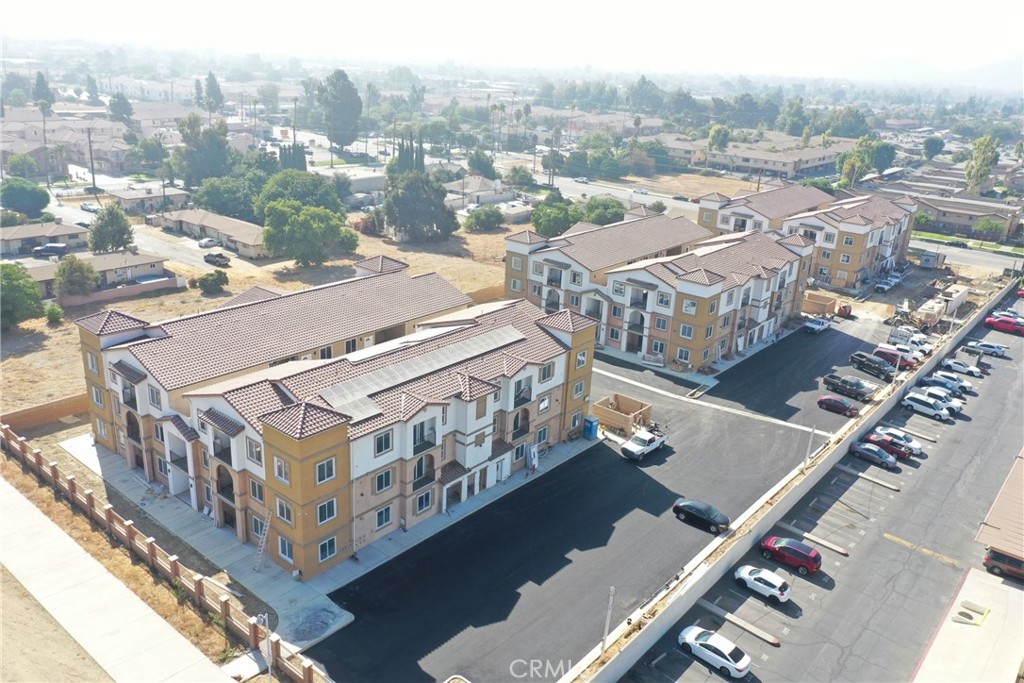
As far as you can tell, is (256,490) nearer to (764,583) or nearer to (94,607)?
(94,607)

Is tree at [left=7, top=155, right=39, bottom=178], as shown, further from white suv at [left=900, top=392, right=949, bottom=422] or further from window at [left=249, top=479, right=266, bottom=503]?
white suv at [left=900, top=392, right=949, bottom=422]

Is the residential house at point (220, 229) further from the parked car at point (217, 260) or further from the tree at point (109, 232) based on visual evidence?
the tree at point (109, 232)

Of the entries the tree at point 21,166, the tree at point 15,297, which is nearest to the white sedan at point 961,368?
the tree at point 15,297

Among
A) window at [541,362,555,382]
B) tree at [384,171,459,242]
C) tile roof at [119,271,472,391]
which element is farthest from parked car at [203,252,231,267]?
window at [541,362,555,382]

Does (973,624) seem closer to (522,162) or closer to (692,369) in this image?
(692,369)

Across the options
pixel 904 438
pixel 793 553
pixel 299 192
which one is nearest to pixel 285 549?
pixel 793 553

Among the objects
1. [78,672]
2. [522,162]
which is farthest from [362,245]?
[522,162]
